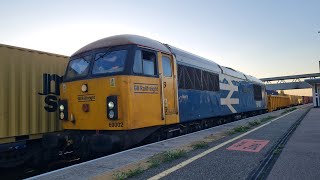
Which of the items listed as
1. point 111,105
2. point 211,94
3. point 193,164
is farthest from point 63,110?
point 211,94

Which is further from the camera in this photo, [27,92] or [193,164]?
[27,92]

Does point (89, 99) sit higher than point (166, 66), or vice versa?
point (166, 66)

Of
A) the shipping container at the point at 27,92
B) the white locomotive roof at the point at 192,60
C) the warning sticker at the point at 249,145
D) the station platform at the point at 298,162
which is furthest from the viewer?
the white locomotive roof at the point at 192,60

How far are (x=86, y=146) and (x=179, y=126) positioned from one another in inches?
138

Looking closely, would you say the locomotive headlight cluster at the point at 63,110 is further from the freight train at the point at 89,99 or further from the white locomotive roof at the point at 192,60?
the white locomotive roof at the point at 192,60

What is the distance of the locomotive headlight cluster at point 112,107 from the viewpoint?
7032 mm

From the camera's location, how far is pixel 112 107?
23.3 ft

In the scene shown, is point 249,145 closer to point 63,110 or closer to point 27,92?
point 63,110

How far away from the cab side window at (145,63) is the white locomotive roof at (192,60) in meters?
1.73

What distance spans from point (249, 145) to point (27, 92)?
607 cm

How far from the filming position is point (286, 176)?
5.02 metres

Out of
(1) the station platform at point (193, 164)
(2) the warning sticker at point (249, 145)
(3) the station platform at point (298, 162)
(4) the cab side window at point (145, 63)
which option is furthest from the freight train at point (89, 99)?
(3) the station platform at point (298, 162)

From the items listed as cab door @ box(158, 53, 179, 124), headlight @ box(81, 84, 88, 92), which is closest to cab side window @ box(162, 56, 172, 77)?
cab door @ box(158, 53, 179, 124)

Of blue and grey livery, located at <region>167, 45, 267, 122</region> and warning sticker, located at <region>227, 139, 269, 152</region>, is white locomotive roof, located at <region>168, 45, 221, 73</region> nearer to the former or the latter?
blue and grey livery, located at <region>167, 45, 267, 122</region>
